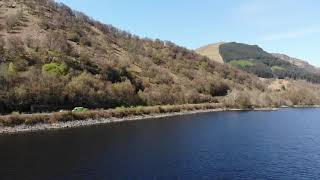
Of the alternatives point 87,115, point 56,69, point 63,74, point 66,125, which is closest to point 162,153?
point 66,125

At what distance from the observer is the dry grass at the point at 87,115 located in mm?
95744

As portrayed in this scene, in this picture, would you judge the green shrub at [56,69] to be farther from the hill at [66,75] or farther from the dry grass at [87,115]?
the dry grass at [87,115]

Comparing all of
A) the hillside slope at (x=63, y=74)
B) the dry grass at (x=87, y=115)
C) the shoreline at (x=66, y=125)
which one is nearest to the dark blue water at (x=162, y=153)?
the shoreline at (x=66, y=125)

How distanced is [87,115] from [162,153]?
4688 centimetres

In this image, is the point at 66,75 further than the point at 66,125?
Yes

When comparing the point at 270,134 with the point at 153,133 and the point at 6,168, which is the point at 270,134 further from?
the point at 6,168

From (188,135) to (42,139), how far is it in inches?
1232

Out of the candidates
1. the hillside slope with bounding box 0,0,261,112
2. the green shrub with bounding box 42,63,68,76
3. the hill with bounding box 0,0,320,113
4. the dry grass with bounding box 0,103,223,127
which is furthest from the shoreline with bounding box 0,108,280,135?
the green shrub with bounding box 42,63,68,76

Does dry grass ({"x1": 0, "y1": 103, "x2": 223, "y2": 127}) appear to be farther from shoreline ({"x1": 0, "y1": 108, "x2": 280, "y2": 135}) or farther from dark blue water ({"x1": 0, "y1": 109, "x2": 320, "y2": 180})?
dark blue water ({"x1": 0, "y1": 109, "x2": 320, "y2": 180})

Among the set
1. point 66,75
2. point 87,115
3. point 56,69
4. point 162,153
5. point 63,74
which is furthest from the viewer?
point 63,74

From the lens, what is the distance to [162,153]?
70938 mm

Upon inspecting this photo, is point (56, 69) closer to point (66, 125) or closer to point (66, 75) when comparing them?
point (66, 75)

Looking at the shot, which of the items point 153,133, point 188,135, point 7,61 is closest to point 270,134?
point 188,135

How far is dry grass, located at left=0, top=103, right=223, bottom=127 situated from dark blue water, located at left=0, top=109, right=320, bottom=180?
951cm
